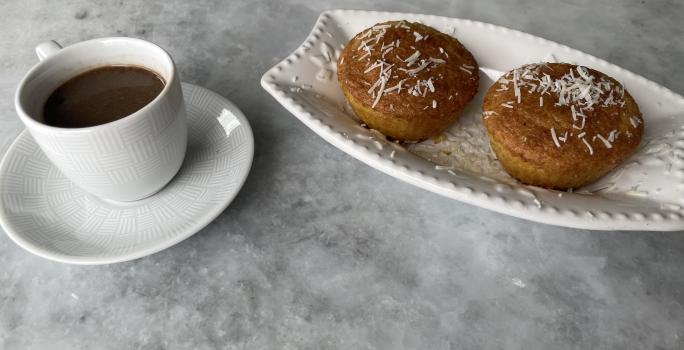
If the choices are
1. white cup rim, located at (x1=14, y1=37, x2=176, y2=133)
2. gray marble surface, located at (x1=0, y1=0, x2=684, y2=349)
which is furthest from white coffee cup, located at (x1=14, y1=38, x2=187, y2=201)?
gray marble surface, located at (x1=0, y1=0, x2=684, y2=349)

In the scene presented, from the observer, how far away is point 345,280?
1.00 metres

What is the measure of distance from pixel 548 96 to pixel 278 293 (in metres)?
0.74

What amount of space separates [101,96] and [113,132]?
0.18 meters

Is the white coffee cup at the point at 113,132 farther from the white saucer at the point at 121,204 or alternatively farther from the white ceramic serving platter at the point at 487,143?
the white ceramic serving platter at the point at 487,143

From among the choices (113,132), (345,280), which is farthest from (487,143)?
(113,132)

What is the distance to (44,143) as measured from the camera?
93cm

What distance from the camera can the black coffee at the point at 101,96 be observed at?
966 mm

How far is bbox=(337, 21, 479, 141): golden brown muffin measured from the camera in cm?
116

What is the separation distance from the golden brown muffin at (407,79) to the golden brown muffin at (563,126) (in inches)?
4.3

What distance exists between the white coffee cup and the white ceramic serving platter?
25cm

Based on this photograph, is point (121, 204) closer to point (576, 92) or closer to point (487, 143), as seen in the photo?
point (487, 143)

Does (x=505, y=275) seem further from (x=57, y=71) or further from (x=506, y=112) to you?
(x=57, y=71)

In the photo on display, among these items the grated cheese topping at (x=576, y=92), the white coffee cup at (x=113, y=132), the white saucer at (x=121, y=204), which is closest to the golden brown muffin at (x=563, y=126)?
the grated cheese topping at (x=576, y=92)

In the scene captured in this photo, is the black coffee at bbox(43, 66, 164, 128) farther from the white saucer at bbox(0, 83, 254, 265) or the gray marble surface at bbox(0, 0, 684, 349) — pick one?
the gray marble surface at bbox(0, 0, 684, 349)
